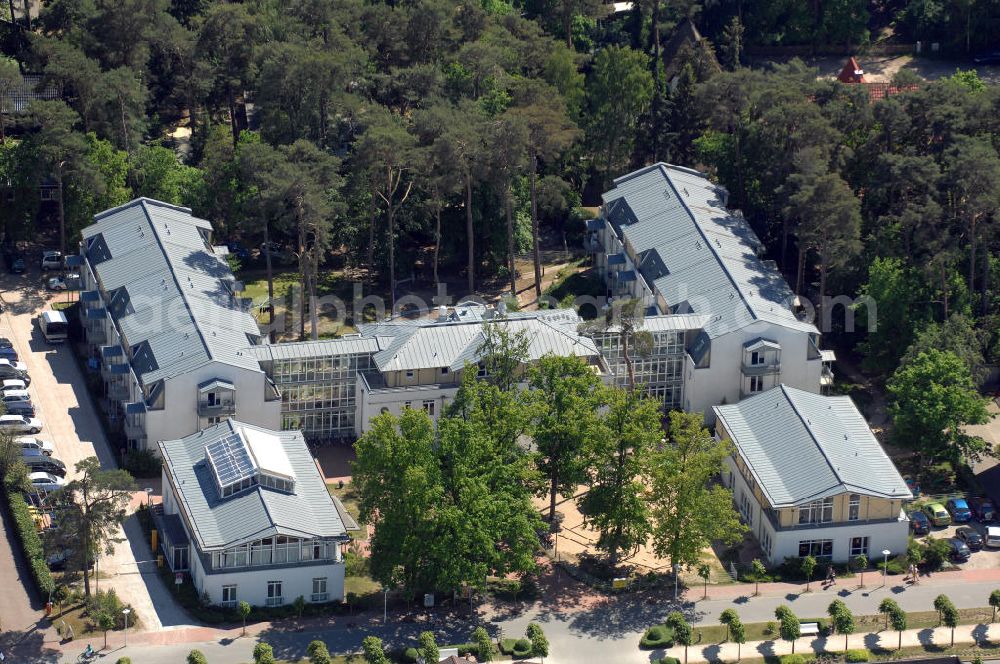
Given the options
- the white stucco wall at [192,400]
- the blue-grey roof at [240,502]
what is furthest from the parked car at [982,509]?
the white stucco wall at [192,400]

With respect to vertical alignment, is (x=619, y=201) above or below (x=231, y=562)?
above

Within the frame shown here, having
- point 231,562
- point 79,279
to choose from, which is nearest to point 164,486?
A: point 231,562

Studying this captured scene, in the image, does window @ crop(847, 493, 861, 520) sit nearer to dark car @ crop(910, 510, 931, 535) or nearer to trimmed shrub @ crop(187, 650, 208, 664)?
dark car @ crop(910, 510, 931, 535)

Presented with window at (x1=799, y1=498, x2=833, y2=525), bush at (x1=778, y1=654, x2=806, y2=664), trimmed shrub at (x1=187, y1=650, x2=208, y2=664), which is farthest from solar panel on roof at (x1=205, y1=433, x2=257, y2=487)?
window at (x1=799, y1=498, x2=833, y2=525)

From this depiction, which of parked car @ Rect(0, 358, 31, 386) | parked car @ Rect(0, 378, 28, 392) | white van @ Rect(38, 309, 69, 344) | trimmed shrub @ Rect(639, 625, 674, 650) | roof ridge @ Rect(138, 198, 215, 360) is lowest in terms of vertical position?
trimmed shrub @ Rect(639, 625, 674, 650)

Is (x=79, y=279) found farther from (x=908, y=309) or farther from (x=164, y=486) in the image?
(x=908, y=309)

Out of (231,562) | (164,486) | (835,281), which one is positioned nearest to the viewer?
(231,562)

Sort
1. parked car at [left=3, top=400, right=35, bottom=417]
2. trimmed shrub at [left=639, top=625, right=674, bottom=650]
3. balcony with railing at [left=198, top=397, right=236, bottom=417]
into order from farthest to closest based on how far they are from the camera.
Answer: parked car at [left=3, top=400, right=35, bottom=417] < balcony with railing at [left=198, top=397, right=236, bottom=417] < trimmed shrub at [left=639, top=625, right=674, bottom=650]
